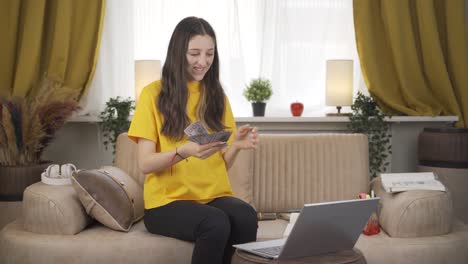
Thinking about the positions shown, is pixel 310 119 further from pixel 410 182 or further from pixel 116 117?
pixel 116 117

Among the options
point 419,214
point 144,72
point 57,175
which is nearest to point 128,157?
point 57,175

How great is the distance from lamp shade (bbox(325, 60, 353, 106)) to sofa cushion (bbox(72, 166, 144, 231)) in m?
1.63

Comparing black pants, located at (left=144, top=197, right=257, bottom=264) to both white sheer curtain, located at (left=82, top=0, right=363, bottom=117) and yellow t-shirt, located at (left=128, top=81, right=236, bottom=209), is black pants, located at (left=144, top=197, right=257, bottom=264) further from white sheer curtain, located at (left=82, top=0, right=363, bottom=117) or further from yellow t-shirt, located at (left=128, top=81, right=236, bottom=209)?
white sheer curtain, located at (left=82, top=0, right=363, bottom=117)

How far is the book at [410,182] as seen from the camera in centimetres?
297

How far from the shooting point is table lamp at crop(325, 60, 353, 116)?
13.0ft

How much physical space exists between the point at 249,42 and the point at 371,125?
97 centimetres

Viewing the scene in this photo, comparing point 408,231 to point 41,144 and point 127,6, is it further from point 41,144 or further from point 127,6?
point 127,6

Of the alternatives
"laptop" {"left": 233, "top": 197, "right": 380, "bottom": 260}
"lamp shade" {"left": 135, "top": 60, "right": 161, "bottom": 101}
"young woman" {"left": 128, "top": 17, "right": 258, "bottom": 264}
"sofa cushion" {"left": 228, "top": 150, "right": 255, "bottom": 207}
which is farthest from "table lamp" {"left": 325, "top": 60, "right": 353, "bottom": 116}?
"laptop" {"left": 233, "top": 197, "right": 380, "bottom": 260}

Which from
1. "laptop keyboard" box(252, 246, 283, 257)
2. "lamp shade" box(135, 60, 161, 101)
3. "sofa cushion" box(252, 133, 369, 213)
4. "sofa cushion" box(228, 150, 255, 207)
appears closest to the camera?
"laptop keyboard" box(252, 246, 283, 257)

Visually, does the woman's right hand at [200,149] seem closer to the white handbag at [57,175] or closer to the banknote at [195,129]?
the banknote at [195,129]

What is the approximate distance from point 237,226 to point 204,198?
8.4 inches

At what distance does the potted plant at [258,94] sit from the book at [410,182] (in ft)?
3.84

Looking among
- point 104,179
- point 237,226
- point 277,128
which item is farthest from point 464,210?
point 104,179

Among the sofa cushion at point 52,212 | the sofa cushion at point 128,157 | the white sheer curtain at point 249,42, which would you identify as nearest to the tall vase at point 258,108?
the white sheer curtain at point 249,42
